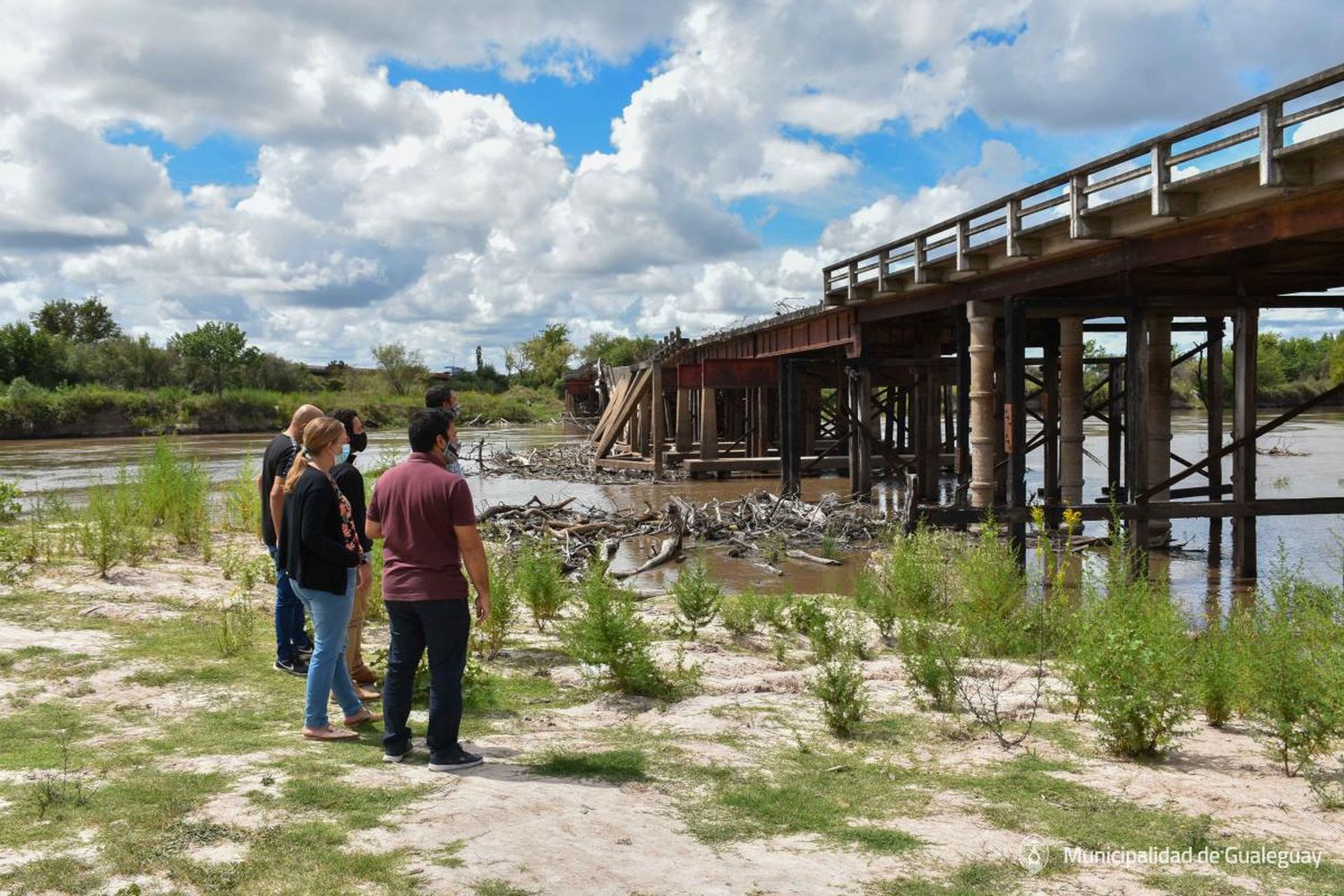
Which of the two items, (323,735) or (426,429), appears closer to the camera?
(426,429)

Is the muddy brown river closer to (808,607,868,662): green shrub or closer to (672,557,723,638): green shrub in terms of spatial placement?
(672,557,723,638): green shrub

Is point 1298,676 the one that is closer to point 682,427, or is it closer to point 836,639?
point 836,639

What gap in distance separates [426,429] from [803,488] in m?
19.4

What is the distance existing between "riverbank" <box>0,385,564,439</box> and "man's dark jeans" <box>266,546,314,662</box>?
152ft

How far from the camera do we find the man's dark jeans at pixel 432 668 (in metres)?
5.10

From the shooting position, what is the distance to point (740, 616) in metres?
9.15

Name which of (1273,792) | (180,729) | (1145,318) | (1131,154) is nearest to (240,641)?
(180,729)

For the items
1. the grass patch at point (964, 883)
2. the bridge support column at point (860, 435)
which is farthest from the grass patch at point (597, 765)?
the bridge support column at point (860, 435)

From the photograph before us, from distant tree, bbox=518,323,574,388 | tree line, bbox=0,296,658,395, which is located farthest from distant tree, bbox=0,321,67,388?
distant tree, bbox=518,323,574,388

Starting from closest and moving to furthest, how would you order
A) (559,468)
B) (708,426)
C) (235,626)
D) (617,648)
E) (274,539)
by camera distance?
(617,648), (274,539), (235,626), (708,426), (559,468)

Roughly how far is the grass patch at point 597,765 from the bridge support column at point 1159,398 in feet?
33.9

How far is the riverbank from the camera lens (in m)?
53.8

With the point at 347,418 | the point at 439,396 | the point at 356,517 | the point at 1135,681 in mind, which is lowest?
the point at 1135,681

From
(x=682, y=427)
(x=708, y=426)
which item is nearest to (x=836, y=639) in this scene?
(x=708, y=426)
